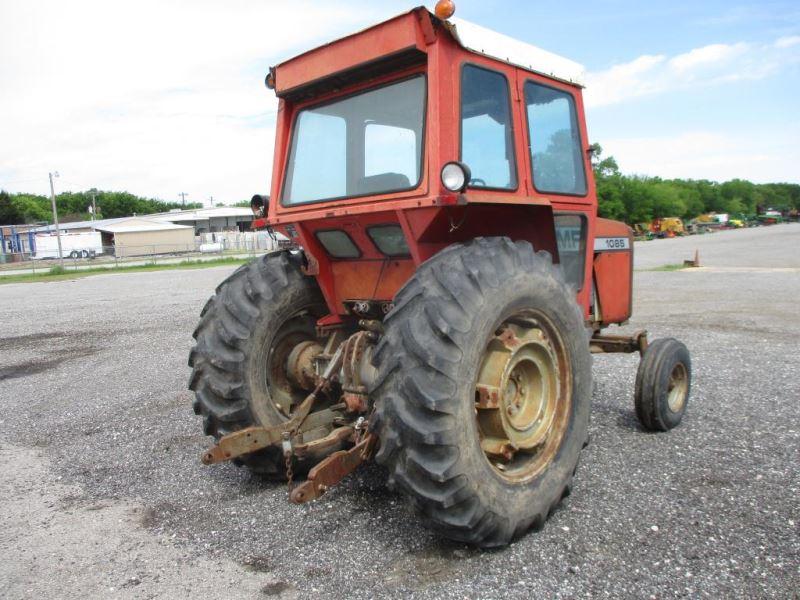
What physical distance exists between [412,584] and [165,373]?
597cm

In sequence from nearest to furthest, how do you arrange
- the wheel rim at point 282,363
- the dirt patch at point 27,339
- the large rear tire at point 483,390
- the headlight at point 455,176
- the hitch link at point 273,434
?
the large rear tire at point 483,390 → the headlight at point 455,176 → the hitch link at point 273,434 → the wheel rim at point 282,363 → the dirt patch at point 27,339

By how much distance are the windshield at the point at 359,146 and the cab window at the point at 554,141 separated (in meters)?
0.87

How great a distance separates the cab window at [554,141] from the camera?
4.14m

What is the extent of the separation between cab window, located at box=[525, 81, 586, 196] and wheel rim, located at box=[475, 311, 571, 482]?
106cm

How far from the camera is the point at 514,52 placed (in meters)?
3.93

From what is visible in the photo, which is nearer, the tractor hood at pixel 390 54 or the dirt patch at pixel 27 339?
the tractor hood at pixel 390 54

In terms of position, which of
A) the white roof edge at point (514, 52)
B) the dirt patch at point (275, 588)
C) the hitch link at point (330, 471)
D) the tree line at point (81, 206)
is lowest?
the dirt patch at point (275, 588)

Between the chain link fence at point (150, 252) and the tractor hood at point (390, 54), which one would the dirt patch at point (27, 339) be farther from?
the chain link fence at point (150, 252)

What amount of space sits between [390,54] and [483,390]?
1.89 metres

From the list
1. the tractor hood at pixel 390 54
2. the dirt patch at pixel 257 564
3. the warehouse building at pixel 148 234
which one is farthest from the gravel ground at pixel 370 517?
the warehouse building at pixel 148 234

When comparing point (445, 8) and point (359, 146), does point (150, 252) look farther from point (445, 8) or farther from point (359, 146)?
point (445, 8)

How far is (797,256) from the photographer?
26344 mm

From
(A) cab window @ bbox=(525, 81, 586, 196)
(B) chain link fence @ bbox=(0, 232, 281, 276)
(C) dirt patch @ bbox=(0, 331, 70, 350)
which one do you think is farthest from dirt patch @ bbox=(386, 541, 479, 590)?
(B) chain link fence @ bbox=(0, 232, 281, 276)

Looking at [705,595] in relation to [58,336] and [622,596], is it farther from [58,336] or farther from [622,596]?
[58,336]
